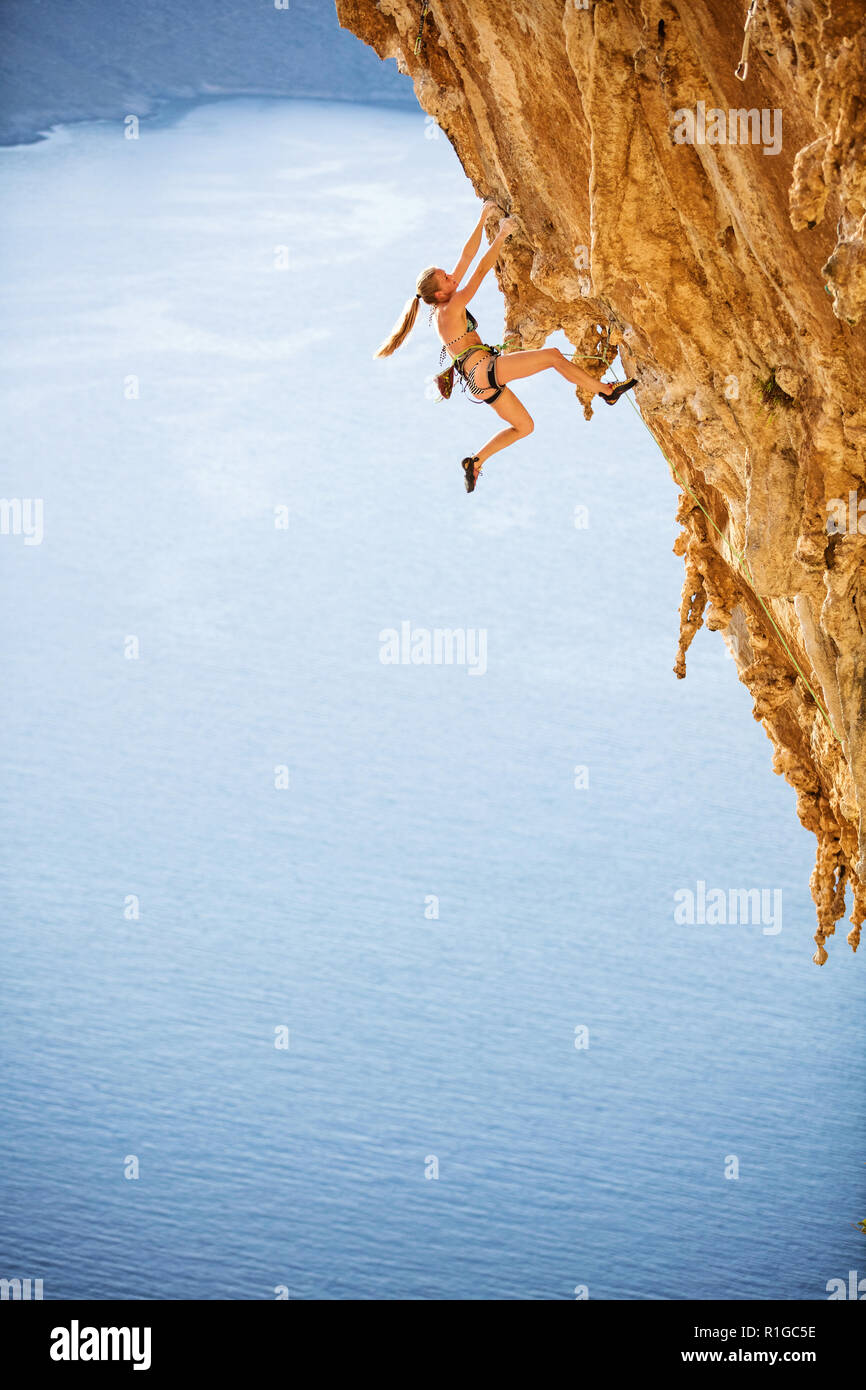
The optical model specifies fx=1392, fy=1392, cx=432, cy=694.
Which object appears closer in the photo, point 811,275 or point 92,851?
point 811,275

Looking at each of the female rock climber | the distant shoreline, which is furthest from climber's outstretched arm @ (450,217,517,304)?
the distant shoreline

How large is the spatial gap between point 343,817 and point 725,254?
9965 millimetres

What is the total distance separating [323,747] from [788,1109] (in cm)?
609

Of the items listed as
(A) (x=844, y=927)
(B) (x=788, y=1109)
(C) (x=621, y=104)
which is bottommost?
(B) (x=788, y=1109)

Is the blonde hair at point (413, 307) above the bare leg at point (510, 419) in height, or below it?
above

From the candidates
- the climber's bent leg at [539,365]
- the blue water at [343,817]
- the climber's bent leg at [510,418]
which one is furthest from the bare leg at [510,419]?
the blue water at [343,817]

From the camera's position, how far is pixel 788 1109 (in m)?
12.2

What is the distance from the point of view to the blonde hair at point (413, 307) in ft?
22.5

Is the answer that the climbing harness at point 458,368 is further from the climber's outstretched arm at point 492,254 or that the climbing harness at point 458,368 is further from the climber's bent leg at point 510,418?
the climber's outstretched arm at point 492,254

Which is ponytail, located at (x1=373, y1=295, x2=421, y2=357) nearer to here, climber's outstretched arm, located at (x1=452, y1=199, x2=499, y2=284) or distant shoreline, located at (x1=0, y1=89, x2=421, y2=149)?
climber's outstretched arm, located at (x1=452, y1=199, x2=499, y2=284)

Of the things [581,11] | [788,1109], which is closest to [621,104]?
[581,11]

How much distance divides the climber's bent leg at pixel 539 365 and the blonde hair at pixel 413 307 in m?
0.49

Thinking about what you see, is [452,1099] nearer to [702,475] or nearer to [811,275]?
[702,475]
